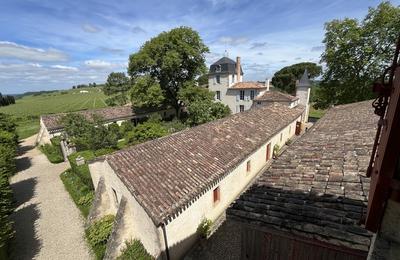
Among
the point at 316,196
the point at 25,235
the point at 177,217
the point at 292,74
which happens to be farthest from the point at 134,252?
the point at 292,74

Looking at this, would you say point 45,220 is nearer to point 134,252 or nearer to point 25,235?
point 25,235

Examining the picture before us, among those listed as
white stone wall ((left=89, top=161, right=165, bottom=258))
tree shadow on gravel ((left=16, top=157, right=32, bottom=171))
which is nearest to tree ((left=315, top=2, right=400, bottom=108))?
white stone wall ((left=89, top=161, right=165, bottom=258))

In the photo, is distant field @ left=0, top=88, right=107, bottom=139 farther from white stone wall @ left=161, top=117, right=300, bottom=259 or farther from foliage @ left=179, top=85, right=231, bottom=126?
white stone wall @ left=161, top=117, right=300, bottom=259

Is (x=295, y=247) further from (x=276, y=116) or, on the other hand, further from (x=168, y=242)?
(x=276, y=116)

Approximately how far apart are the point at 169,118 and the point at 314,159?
32.1m

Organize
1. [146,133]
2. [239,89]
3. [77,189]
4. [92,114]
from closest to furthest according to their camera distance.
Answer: [77,189] < [146,133] < [92,114] < [239,89]

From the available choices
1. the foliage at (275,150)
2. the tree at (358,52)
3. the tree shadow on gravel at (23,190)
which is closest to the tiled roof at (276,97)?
the tree at (358,52)

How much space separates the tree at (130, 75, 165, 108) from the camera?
3028 centimetres

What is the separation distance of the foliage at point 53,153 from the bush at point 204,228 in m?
20.0

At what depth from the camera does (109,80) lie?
70562mm

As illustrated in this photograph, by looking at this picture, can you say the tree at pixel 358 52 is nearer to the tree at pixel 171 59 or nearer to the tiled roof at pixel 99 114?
the tree at pixel 171 59

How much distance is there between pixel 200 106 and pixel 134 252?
20.5m

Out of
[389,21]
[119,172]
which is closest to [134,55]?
[119,172]

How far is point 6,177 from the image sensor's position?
45.3 feet
